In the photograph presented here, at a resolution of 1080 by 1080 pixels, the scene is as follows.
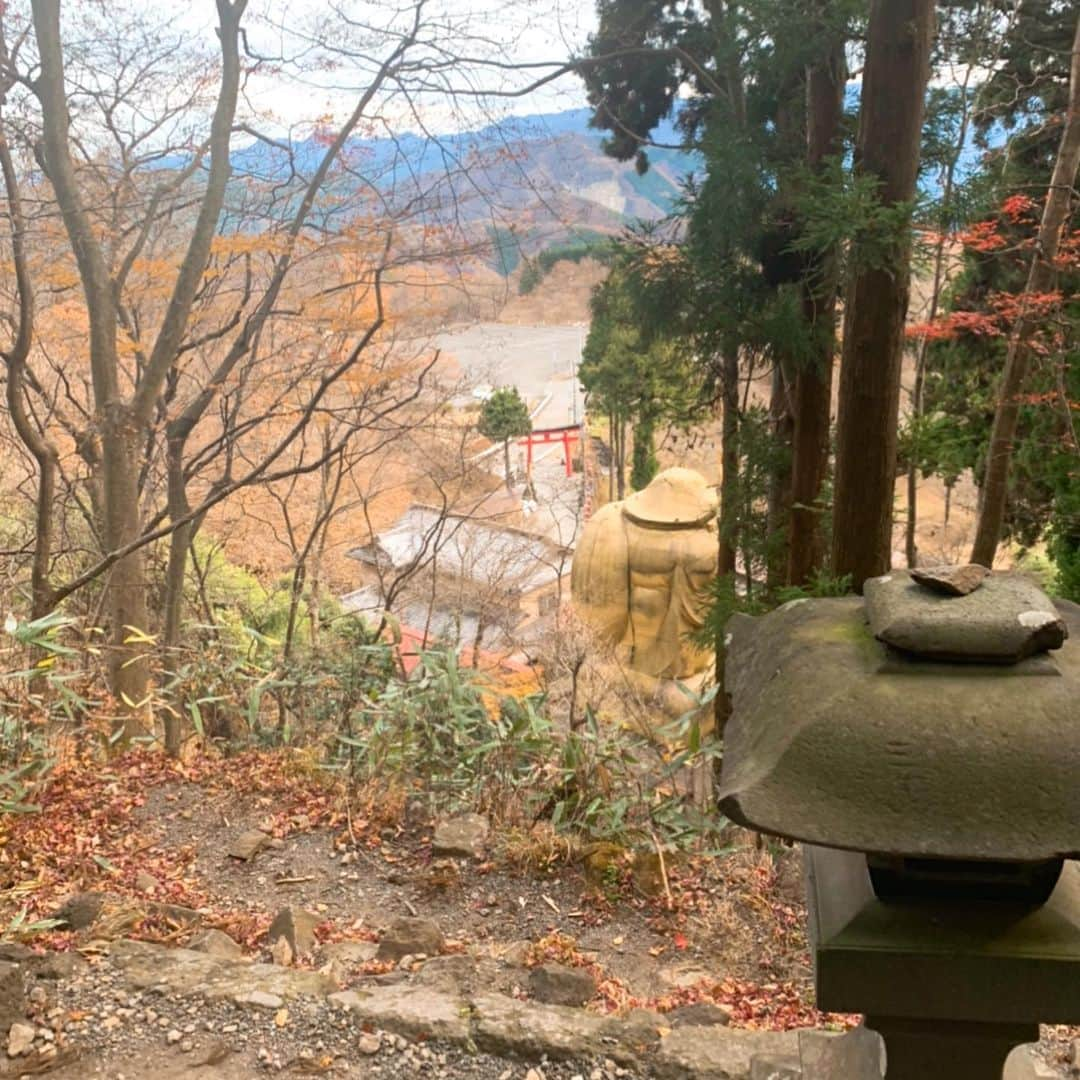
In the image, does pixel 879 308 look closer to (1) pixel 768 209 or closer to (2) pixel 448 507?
(1) pixel 768 209

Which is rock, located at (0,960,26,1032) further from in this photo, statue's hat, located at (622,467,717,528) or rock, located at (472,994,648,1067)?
statue's hat, located at (622,467,717,528)

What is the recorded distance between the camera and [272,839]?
4211mm

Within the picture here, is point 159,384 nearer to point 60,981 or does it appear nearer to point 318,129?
point 318,129

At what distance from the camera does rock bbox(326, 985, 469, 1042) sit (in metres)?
2.66

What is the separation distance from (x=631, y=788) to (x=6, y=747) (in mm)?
2870

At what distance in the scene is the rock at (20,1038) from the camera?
2487 millimetres

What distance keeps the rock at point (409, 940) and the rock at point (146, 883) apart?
3.34 feet

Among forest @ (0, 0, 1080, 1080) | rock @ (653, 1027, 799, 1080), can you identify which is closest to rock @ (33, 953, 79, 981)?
forest @ (0, 0, 1080, 1080)

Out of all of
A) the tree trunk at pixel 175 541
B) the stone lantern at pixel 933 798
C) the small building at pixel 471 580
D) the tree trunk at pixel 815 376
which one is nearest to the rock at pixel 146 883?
the tree trunk at pixel 175 541

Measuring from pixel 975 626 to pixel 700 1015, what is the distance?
6.74 feet

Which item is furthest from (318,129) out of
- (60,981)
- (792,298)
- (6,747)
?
(60,981)

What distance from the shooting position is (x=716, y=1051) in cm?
258

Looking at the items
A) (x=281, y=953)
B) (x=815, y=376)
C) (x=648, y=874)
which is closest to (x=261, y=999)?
(x=281, y=953)

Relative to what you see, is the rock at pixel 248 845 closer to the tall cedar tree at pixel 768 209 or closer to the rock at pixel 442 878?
the rock at pixel 442 878
